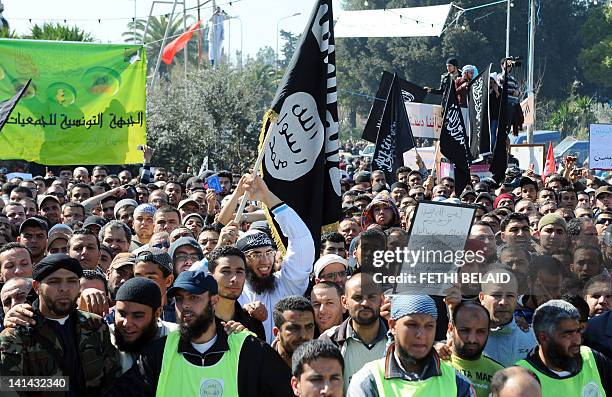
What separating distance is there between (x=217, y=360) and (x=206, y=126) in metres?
18.6

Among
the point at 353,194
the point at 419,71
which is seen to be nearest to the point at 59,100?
the point at 353,194

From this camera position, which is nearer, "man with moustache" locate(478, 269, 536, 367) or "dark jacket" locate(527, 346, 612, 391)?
"dark jacket" locate(527, 346, 612, 391)

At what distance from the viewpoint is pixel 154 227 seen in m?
9.32

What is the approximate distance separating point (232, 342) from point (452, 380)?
1.03 meters

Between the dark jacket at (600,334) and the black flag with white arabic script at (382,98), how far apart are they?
8823 millimetres

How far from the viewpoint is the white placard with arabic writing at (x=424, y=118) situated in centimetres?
1536

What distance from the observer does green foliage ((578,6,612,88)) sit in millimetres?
57938

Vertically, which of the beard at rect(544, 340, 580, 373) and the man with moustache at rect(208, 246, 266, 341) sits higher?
the man with moustache at rect(208, 246, 266, 341)

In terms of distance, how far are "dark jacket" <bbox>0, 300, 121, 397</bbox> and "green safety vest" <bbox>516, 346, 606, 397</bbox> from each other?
2.00 metres

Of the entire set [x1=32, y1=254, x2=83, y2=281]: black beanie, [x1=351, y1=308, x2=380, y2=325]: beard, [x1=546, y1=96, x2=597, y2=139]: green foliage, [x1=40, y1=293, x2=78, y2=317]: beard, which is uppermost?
[x1=546, y1=96, x2=597, y2=139]: green foliage

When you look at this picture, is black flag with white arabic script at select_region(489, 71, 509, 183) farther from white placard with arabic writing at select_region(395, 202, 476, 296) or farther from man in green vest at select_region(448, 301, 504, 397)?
man in green vest at select_region(448, 301, 504, 397)

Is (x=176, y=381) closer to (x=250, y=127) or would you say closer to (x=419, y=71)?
(x=250, y=127)

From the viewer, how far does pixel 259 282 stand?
6.50 m

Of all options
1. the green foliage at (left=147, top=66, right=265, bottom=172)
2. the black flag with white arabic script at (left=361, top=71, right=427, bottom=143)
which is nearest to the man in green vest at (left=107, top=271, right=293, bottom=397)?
the black flag with white arabic script at (left=361, top=71, right=427, bottom=143)
